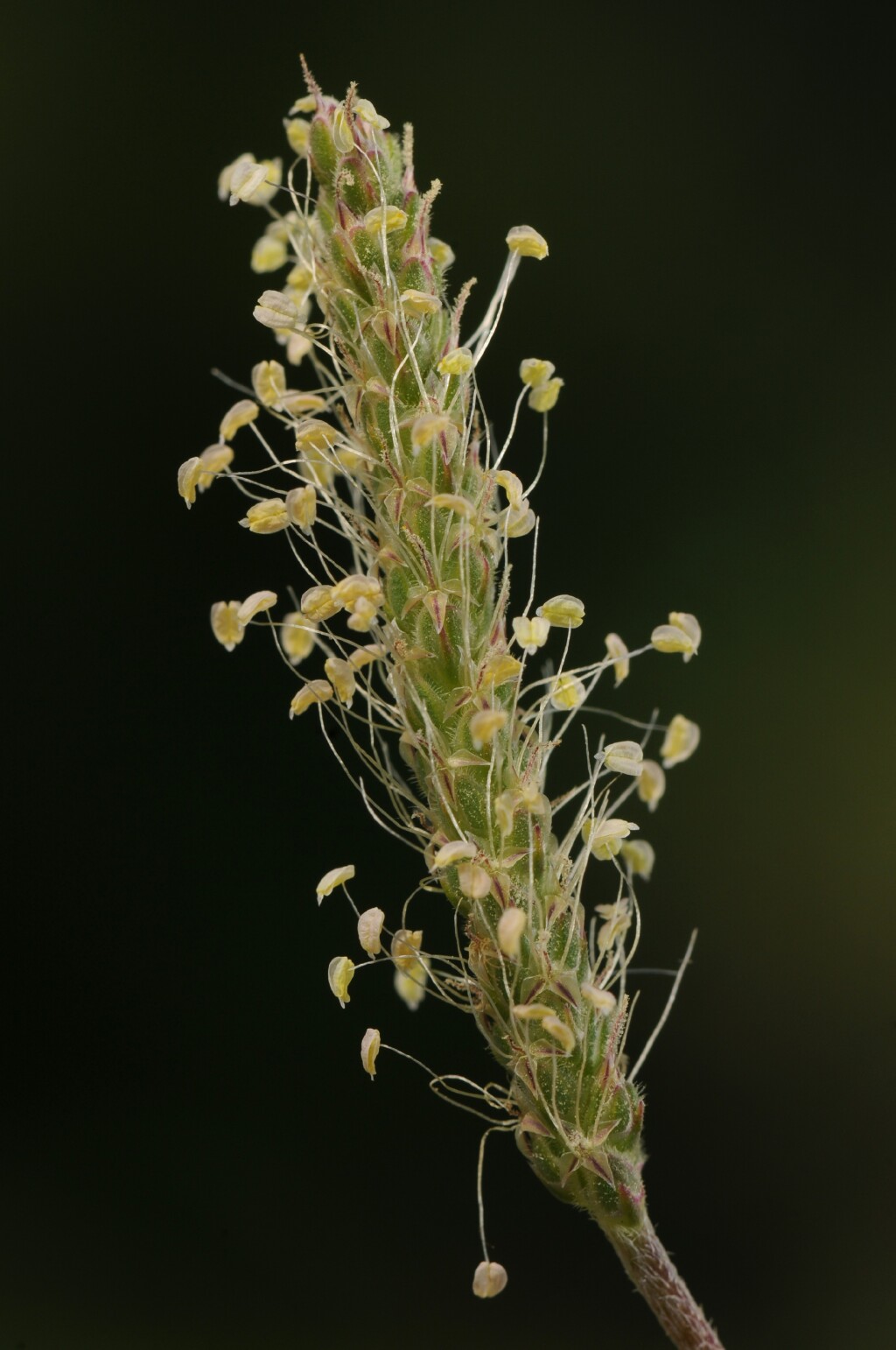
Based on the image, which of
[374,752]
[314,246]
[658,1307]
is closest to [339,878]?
[374,752]

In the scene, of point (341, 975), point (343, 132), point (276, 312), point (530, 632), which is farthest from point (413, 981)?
point (343, 132)

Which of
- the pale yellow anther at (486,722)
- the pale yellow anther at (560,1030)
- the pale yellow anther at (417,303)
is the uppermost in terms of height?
the pale yellow anther at (417,303)

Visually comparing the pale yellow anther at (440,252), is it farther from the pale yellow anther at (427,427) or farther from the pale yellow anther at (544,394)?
the pale yellow anther at (427,427)

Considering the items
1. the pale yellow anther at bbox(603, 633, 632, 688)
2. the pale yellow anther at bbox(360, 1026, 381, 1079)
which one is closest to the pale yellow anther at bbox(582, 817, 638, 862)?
the pale yellow anther at bbox(603, 633, 632, 688)

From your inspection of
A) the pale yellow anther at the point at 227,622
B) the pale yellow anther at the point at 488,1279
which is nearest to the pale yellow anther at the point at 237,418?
the pale yellow anther at the point at 227,622

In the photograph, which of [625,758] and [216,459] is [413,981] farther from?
[216,459]

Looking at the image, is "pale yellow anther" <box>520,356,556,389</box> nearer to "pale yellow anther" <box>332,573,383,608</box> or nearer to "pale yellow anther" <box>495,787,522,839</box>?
"pale yellow anther" <box>332,573,383,608</box>
